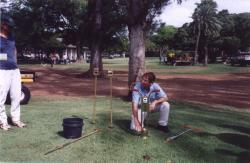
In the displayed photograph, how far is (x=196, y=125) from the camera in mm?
8656

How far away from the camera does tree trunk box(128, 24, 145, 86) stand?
12414 mm

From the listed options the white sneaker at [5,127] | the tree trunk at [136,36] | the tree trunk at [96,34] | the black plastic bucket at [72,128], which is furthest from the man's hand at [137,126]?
the tree trunk at [96,34]

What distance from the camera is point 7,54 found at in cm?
717

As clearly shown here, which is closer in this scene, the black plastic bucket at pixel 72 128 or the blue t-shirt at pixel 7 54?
the black plastic bucket at pixel 72 128

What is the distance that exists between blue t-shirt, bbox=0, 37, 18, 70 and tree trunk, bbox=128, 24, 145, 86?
223 inches

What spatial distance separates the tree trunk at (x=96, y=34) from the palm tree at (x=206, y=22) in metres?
43.5

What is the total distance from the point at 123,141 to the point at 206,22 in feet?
232

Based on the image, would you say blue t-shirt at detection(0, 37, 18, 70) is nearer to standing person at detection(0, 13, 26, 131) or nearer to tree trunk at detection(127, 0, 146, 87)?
standing person at detection(0, 13, 26, 131)

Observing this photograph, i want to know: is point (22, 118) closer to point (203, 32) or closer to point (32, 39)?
point (32, 39)

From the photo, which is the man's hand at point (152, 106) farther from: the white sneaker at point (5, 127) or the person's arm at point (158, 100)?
the white sneaker at point (5, 127)

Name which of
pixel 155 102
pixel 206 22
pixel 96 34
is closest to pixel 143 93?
pixel 155 102

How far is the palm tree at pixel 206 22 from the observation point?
70.8m

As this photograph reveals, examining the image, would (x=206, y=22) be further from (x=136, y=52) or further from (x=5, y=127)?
(x=5, y=127)

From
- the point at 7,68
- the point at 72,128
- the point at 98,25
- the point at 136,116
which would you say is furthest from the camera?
the point at 98,25
